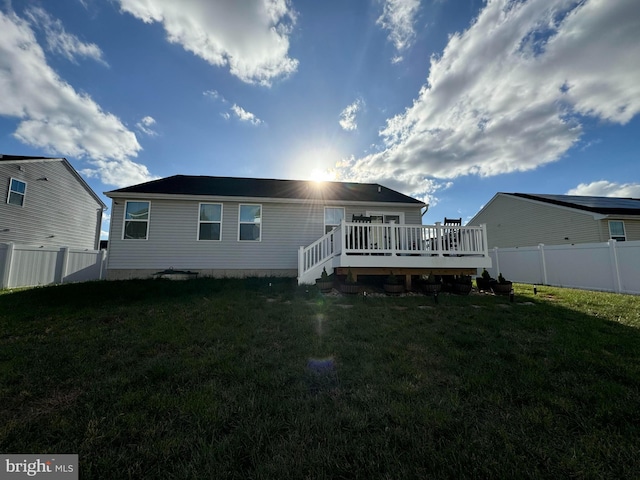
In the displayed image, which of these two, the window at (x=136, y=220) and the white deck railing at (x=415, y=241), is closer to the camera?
the white deck railing at (x=415, y=241)

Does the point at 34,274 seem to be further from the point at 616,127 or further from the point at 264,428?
the point at 616,127

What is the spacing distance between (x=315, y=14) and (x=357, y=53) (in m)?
1.70

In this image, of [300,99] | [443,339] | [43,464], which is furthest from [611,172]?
[43,464]

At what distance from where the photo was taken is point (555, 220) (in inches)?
529

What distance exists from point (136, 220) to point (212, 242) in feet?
9.48

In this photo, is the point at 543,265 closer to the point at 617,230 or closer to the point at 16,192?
the point at 617,230

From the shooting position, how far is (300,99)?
381 inches

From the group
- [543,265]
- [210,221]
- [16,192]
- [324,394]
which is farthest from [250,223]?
[543,265]

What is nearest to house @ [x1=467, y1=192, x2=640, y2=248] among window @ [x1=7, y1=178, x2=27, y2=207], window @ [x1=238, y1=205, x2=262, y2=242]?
window @ [x1=238, y1=205, x2=262, y2=242]

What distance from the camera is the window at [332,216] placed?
10703 millimetres

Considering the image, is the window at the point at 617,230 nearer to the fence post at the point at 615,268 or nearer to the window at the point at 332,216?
the fence post at the point at 615,268

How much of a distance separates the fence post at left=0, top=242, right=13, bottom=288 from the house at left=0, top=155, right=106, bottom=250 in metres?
4.03

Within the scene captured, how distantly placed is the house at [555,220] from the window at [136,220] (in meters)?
18.9


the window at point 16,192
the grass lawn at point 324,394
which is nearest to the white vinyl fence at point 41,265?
the window at point 16,192
